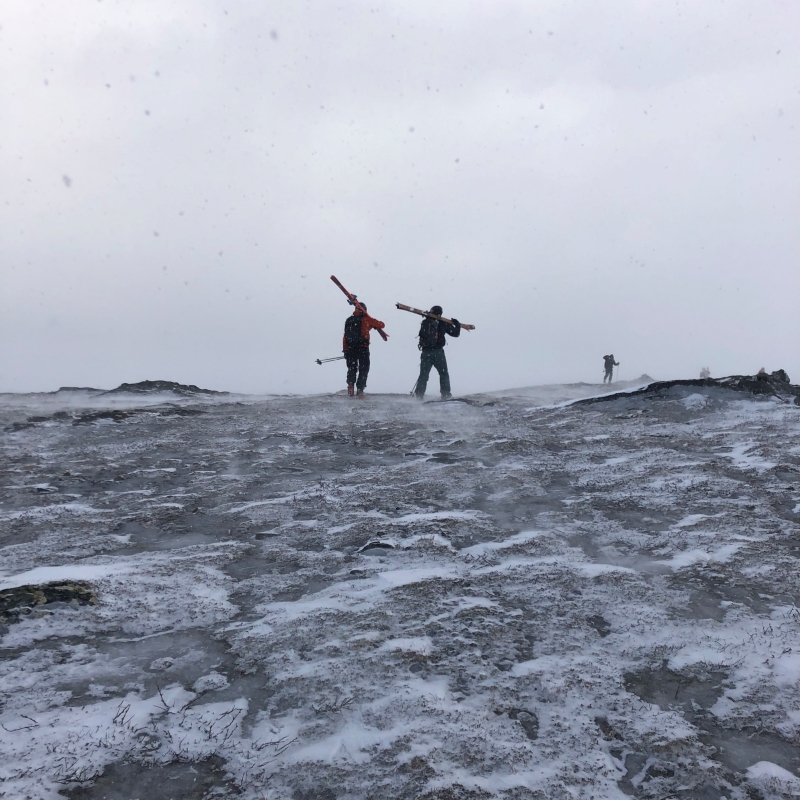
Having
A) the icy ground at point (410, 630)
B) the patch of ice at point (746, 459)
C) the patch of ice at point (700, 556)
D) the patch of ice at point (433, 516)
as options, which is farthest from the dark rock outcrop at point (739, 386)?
the patch of ice at point (433, 516)

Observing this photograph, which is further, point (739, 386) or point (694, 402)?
point (739, 386)

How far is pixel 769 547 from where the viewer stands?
183 inches

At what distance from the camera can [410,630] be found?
145 inches

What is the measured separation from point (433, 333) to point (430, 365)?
799mm

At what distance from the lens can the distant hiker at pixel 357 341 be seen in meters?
13.4

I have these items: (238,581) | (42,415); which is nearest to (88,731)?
(238,581)

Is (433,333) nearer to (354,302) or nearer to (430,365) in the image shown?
(430,365)

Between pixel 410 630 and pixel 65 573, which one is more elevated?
pixel 65 573

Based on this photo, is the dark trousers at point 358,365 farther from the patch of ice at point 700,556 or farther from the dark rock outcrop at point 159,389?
the patch of ice at point 700,556

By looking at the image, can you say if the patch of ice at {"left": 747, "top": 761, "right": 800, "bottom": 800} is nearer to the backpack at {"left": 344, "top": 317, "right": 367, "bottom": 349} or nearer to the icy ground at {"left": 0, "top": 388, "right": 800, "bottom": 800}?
the icy ground at {"left": 0, "top": 388, "right": 800, "bottom": 800}

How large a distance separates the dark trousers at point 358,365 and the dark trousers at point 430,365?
129 cm

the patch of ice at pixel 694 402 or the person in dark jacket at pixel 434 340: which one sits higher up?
the person in dark jacket at pixel 434 340

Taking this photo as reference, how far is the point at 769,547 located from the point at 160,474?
6348mm

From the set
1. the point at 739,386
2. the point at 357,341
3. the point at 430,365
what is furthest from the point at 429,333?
the point at 739,386
